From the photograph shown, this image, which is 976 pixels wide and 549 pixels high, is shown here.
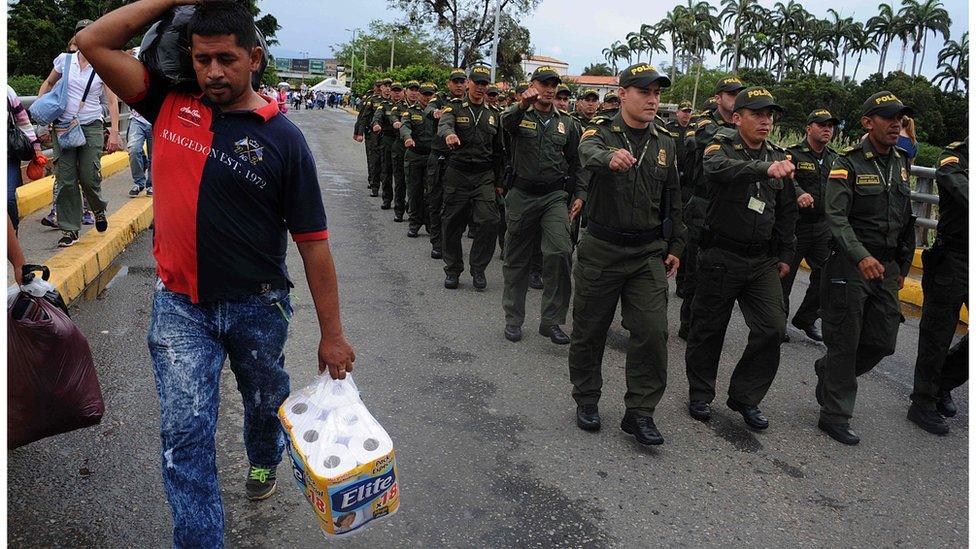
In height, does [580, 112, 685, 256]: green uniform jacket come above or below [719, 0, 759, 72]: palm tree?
below

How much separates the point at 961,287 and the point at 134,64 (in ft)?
15.2

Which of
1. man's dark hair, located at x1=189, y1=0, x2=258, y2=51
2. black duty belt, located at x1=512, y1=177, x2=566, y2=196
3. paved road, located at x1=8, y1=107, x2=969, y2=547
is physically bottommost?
paved road, located at x1=8, y1=107, x2=969, y2=547

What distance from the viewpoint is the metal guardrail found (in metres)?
8.28

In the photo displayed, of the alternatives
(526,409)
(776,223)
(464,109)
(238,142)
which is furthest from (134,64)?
(464,109)

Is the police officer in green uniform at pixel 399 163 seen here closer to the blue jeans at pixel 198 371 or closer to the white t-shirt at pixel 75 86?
the white t-shirt at pixel 75 86

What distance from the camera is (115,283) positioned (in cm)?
665

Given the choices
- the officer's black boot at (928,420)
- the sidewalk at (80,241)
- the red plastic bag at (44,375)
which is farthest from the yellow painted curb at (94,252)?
the officer's black boot at (928,420)

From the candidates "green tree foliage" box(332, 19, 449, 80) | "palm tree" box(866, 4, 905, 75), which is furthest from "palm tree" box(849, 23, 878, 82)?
"green tree foliage" box(332, 19, 449, 80)

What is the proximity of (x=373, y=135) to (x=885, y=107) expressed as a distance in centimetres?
977

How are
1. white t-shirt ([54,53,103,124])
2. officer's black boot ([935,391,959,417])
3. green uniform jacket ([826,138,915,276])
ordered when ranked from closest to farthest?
green uniform jacket ([826,138,915,276]), officer's black boot ([935,391,959,417]), white t-shirt ([54,53,103,124])

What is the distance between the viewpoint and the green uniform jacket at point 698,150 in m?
6.97

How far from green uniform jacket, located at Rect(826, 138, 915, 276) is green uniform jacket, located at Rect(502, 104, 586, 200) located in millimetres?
2100

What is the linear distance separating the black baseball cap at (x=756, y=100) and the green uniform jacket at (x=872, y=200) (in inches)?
21.5

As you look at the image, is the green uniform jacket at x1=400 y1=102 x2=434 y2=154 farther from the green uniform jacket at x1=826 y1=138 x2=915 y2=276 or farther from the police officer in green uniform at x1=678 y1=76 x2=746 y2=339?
the green uniform jacket at x1=826 y1=138 x2=915 y2=276
